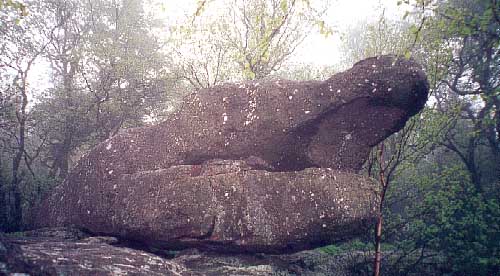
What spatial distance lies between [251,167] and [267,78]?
4.04 meters

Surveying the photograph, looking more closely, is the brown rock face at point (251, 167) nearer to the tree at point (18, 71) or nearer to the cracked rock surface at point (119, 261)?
the cracked rock surface at point (119, 261)

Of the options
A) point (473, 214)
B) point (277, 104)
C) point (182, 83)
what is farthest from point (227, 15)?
point (473, 214)

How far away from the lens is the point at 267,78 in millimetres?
12422

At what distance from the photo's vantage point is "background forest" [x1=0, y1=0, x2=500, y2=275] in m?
11.5

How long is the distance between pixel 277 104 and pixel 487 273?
9.32 metres

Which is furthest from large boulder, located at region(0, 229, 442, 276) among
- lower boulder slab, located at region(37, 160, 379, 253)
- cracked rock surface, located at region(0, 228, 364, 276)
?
lower boulder slab, located at region(37, 160, 379, 253)

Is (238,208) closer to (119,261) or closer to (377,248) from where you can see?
(119,261)

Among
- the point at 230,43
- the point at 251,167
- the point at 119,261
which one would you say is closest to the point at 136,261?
the point at 119,261

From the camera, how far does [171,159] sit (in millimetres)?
10336

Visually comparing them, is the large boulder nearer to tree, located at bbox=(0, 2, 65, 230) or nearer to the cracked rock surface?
the cracked rock surface

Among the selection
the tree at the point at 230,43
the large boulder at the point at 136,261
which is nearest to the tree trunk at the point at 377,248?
the large boulder at the point at 136,261

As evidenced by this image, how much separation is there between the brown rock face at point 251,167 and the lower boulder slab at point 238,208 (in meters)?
0.03

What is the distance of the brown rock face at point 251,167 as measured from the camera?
8891 millimetres

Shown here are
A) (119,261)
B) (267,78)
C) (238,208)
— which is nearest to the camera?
(119,261)
